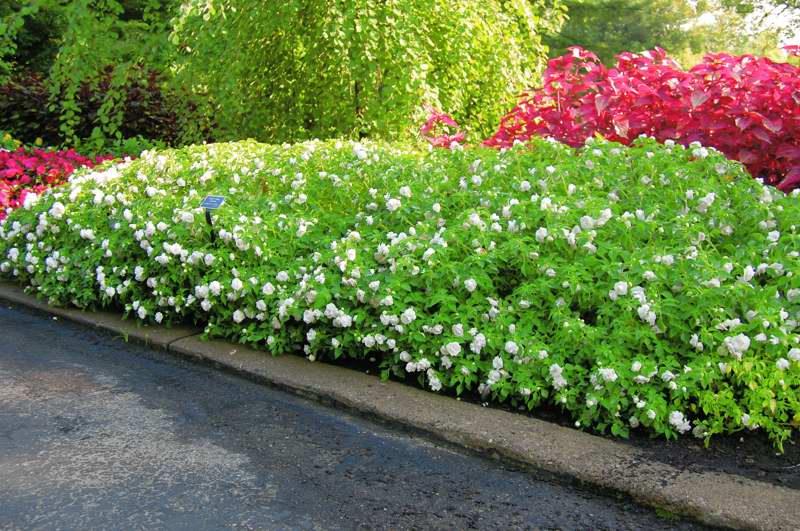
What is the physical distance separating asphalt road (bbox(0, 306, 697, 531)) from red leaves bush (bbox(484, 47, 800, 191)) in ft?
8.94

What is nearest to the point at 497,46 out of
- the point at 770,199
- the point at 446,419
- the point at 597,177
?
the point at 597,177

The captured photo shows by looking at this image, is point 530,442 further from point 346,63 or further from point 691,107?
point 346,63

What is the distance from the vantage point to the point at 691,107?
5.02 metres

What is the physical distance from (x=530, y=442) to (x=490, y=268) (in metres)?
0.91

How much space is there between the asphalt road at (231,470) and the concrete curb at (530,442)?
0.06 metres

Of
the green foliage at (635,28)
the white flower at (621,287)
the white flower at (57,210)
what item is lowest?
the white flower at (57,210)

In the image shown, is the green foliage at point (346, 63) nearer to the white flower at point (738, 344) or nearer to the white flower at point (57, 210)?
the white flower at point (57, 210)

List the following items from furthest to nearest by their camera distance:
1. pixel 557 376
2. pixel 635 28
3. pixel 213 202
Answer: pixel 635 28, pixel 213 202, pixel 557 376

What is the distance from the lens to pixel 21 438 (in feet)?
10.9

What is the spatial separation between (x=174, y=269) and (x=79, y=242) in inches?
45.1

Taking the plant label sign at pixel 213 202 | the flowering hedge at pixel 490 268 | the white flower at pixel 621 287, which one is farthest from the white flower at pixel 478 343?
the plant label sign at pixel 213 202

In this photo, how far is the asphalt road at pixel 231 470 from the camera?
107 inches

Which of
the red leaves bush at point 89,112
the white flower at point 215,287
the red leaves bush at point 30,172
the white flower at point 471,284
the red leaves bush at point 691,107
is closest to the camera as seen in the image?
the white flower at point 471,284

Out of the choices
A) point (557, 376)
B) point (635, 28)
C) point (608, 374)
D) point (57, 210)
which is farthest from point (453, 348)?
point (635, 28)
